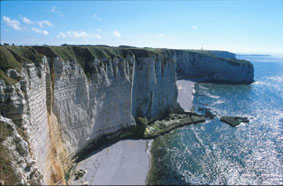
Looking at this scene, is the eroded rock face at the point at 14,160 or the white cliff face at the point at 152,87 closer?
the eroded rock face at the point at 14,160

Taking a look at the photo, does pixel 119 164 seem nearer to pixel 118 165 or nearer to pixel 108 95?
pixel 118 165

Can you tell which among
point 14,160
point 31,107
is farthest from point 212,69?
point 14,160

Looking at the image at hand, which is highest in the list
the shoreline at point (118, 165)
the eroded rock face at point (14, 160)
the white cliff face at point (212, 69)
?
the white cliff face at point (212, 69)

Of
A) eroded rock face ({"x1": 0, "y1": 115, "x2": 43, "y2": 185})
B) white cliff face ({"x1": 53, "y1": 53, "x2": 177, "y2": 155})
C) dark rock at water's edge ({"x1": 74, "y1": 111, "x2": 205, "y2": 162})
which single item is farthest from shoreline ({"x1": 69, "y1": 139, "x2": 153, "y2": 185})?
eroded rock face ({"x1": 0, "y1": 115, "x2": 43, "y2": 185})

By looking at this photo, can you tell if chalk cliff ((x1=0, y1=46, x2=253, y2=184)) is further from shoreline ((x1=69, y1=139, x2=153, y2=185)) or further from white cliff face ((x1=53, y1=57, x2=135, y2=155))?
shoreline ((x1=69, y1=139, x2=153, y2=185))

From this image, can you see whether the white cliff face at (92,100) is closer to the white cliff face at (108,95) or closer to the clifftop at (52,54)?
the white cliff face at (108,95)

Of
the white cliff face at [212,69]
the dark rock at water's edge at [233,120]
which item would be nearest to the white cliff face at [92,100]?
the dark rock at water's edge at [233,120]
